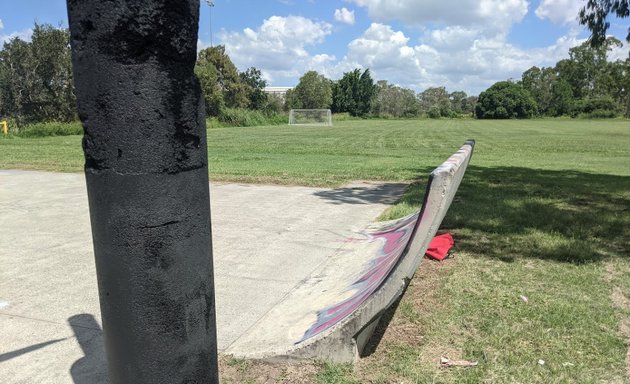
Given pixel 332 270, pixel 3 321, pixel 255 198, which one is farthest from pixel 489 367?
pixel 255 198

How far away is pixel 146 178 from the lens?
63.6 inches

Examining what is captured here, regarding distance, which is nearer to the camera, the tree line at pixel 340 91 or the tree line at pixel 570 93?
the tree line at pixel 340 91

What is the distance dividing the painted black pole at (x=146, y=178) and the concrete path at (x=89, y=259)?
1.71 m

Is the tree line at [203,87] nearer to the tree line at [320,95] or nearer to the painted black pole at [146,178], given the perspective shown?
the tree line at [320,95]

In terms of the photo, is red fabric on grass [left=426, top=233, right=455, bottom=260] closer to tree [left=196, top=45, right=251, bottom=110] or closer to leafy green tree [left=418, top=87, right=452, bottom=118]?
tree [left=196, top=45, right=251, bottom=110]

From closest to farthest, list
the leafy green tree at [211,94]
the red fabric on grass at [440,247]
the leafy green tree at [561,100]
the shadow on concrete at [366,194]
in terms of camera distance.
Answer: the red fabric on grass at [440,247]
the shadow on concrete at [366,194]
the leafy green tree at [211,94]
the leafy green tree at [561,100]

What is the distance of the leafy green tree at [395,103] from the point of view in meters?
119

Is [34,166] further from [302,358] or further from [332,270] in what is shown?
[302,358]

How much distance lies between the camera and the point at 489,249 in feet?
18.9

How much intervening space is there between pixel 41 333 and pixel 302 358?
206cm

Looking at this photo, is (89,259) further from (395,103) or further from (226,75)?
(395,103)

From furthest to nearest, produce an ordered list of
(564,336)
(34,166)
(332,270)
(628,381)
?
(34,166) → (332,270) → (564,336) → (628,381)

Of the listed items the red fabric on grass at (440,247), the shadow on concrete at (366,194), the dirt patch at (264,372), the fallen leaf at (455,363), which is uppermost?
the red fabric on grass at (440,247)

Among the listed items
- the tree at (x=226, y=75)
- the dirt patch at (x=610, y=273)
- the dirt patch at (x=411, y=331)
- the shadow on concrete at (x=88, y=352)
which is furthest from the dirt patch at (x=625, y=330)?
the tree at (x=226, y=75)
